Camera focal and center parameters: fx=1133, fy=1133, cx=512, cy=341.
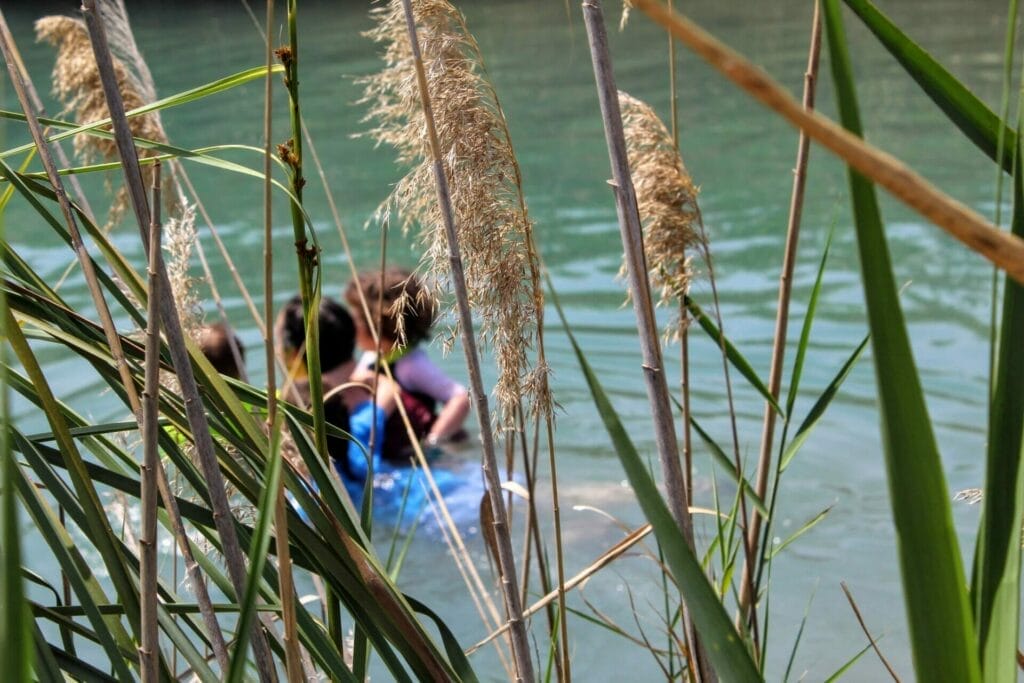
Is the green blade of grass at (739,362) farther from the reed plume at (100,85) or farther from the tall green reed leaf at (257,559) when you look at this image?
the reed plume at (100,85)

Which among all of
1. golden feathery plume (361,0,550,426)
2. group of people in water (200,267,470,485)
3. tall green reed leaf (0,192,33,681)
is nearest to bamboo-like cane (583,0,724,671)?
golden feathery plume (361,0,550,426)

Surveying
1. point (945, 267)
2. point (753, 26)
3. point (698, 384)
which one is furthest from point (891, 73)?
point (698, 384)

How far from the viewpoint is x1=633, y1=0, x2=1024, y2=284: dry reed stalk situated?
26 cm

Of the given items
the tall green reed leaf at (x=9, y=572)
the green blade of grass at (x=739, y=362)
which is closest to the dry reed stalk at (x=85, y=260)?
the tall green reed leaf at (x=9, y=572)

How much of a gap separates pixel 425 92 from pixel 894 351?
50 cm

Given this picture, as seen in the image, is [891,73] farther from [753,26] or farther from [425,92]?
[425,92]

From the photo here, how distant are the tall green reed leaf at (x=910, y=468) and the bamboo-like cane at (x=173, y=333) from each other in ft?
1.42

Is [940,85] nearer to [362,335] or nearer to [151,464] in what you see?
[151,464]

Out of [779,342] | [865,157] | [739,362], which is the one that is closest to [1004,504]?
[865,157]

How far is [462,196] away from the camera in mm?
930

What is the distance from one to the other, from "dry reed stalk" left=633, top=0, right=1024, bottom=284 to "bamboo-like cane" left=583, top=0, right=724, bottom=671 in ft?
1.67

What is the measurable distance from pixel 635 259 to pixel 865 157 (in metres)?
0.52

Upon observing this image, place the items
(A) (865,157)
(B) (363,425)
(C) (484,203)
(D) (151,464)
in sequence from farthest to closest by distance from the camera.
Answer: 1. (B) (363,425)
2. (C) (484,203)
3. (D) (151,464)
4. (A) (865,157)

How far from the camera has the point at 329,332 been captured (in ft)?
11.0
